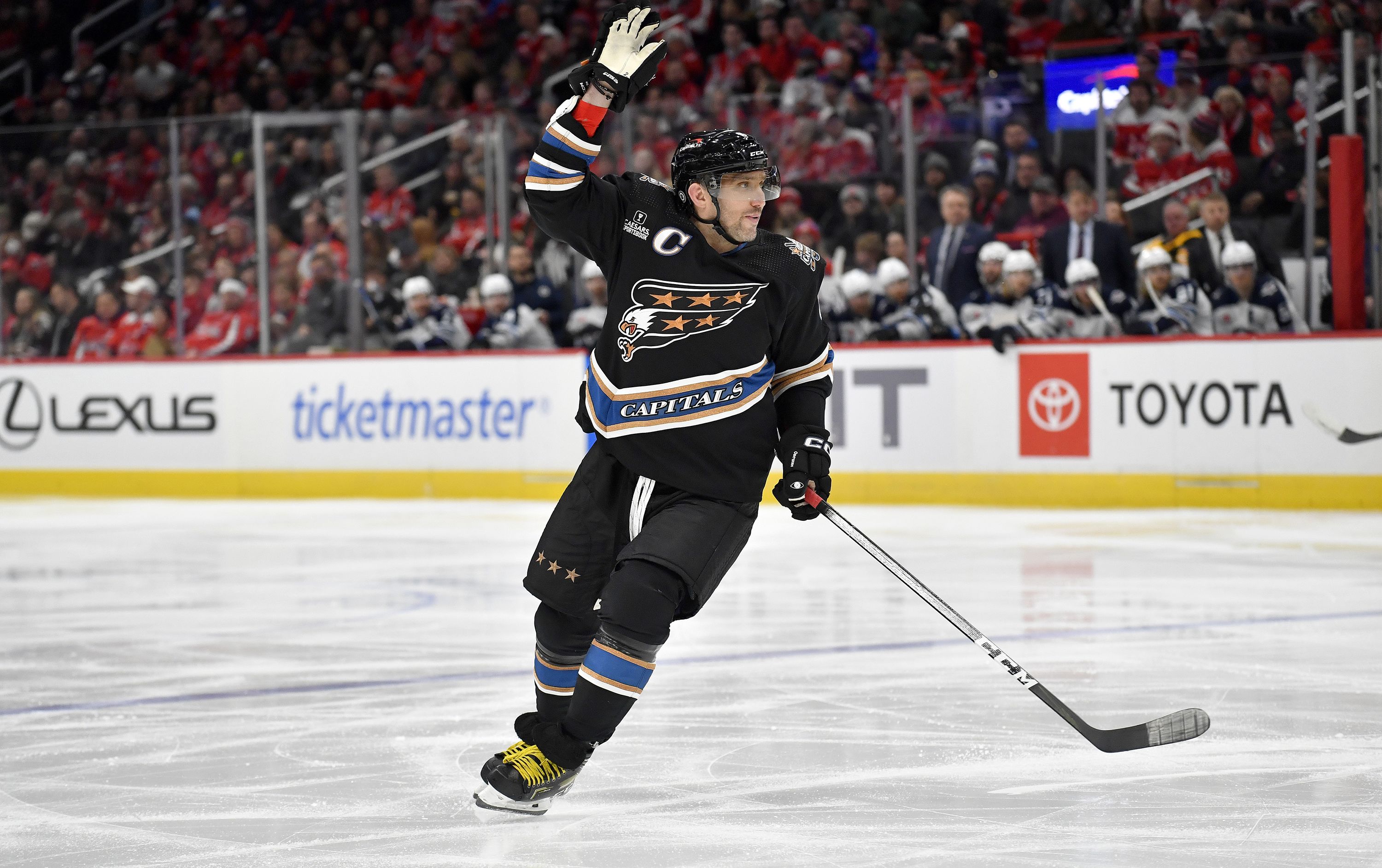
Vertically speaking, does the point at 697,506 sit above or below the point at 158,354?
above

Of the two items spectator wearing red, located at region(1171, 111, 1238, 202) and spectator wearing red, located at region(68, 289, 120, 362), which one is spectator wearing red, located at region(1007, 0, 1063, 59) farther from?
spectator wearing red, located at region(68, 289, 120, 362)

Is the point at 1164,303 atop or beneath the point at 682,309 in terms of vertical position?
beneath

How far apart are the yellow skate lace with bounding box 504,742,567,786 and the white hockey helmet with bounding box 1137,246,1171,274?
7.07 m

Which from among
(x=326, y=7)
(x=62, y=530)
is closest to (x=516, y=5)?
(x=326, y=7)

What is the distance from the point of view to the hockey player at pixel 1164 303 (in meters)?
9.34

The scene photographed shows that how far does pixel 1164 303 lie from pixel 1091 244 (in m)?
0.52

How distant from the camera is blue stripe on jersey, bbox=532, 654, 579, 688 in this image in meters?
3.23

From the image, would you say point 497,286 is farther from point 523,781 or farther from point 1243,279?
point 523,781

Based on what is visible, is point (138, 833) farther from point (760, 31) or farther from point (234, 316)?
point (760, 31)

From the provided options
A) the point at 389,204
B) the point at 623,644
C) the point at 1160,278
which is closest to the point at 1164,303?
the point at 1160,278

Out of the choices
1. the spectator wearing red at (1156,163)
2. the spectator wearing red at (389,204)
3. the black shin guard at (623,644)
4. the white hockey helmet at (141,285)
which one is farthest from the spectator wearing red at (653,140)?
the black shin guard at (623,644)

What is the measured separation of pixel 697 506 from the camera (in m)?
3.13

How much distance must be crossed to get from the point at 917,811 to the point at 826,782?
28 centimetres

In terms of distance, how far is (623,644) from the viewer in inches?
119
